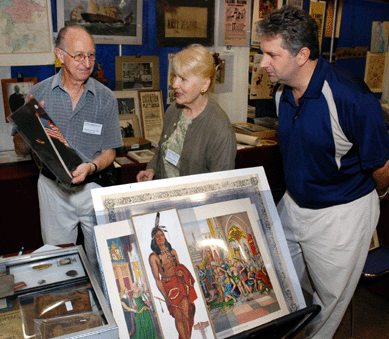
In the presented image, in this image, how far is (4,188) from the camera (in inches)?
95.8

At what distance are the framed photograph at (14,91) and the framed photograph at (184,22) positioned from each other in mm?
1121

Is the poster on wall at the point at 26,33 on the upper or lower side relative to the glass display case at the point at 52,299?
upper

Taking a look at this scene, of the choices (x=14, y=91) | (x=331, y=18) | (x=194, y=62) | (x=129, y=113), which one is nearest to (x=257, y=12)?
(x=331, y=18)

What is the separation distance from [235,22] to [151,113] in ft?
3.97

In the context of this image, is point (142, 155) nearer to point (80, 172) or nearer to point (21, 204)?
point (21, 204)

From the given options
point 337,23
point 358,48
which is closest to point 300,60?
point 337,23

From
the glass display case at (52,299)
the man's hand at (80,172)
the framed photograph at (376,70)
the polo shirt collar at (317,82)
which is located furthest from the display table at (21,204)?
the framed photograph at (376,70)

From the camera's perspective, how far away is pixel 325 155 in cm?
154

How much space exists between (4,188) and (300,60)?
1967mm

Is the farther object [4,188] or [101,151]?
[4,188]

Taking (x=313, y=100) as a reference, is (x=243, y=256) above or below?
below

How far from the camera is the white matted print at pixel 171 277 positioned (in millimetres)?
1097

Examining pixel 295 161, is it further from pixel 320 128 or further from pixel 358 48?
pixel 358 48

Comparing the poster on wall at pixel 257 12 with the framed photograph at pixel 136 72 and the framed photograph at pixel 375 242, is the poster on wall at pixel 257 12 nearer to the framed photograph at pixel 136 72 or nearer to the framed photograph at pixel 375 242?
the framed photograph at pixel 136 72
